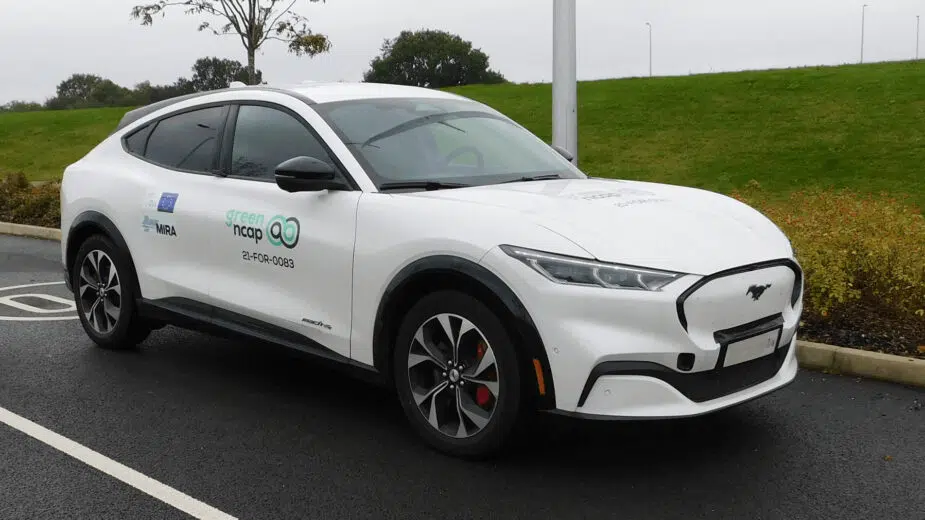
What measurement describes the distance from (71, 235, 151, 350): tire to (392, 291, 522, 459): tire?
7.81ft

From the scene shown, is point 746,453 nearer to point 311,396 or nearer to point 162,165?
point 311,396

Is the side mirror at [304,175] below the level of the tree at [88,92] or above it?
below

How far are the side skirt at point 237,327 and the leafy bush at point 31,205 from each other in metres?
9.30

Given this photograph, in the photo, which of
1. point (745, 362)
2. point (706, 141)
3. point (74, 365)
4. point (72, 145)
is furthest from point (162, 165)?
point (72, 145)

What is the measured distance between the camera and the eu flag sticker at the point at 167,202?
5336mm

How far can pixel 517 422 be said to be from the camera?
379 centimetres

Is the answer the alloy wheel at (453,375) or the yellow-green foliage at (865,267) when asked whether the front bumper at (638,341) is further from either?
the yellow-green foliage at (865,267)

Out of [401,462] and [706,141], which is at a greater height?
[706,141]

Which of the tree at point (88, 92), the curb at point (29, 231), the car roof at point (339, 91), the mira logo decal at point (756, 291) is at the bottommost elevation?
the curb at point (29, 231)

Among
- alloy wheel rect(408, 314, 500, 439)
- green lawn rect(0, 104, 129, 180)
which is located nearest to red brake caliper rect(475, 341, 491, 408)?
alloy wheel rect(408, 314, 500, 439)

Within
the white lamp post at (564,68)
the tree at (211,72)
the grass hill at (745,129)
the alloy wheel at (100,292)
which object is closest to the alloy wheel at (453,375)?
the alloy wheel at (100,292)

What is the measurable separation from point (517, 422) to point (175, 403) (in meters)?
2.20

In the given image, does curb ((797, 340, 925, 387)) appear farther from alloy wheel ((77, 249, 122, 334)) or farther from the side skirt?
alloy wheel ((77, 249, 122, 334))

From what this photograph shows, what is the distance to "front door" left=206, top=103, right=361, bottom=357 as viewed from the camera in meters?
4.41
